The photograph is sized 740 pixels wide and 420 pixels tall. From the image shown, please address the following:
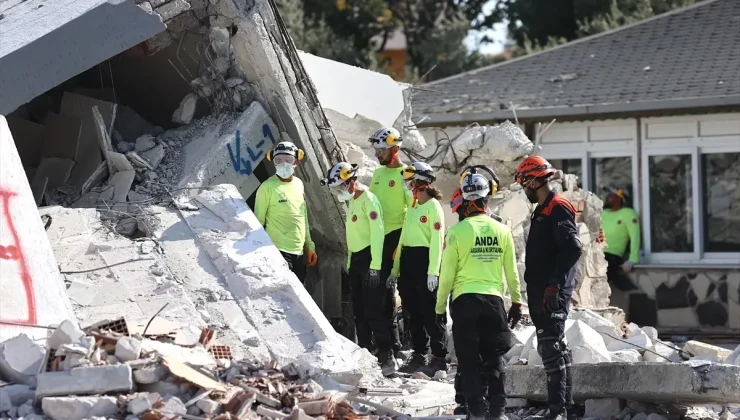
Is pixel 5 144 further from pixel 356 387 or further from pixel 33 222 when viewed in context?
pixel 356 387

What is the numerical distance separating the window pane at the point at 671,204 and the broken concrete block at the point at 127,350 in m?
10.3

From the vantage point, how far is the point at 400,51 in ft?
108

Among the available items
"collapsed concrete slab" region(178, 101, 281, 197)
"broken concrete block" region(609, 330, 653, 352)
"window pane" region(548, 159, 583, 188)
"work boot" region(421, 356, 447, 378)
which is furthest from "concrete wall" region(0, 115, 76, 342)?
"window pane" region(548, 159, 583, 188)

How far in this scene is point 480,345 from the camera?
8477mm

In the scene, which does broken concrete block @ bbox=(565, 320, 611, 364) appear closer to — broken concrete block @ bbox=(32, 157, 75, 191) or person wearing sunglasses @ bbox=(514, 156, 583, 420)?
person wearing sunglasses @ bbox=(514, 156, 583, 420)

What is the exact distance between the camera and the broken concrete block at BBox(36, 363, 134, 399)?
7305 mm

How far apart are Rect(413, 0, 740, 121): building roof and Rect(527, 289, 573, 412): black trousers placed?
7588mm

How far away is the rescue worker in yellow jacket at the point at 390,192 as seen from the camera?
11078mm

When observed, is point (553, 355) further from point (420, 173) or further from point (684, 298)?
point (684, 298)

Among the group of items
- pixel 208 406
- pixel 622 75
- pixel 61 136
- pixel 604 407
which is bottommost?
pixel 604 407

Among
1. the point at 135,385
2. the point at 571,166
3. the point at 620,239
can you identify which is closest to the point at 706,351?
the point at 135,385

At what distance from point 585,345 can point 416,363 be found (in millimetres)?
1849

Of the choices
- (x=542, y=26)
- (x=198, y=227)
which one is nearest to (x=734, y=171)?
(x=198, y=227)

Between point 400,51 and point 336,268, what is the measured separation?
21285 mm
